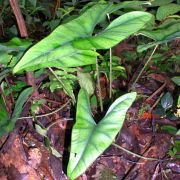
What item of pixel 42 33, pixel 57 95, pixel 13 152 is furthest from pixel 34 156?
pixel 42 33

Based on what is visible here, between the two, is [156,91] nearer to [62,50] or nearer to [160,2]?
[160,2]

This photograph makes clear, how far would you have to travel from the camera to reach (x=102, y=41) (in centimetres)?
72

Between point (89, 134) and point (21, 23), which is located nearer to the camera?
point (89, 134)

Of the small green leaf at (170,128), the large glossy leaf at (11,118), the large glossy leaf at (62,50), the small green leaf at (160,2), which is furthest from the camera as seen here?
the small green leaf at (170,128)

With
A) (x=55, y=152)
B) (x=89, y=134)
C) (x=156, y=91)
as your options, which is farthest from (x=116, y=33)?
(x=156, y=91)

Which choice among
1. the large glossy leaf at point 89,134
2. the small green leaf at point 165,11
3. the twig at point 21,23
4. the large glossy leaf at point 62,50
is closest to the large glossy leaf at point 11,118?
the twig at point 21,23

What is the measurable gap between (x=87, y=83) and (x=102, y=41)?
61 centimetres

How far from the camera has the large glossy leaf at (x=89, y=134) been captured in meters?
0.74

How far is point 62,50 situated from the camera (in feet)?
2.38

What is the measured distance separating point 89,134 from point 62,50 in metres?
0.25

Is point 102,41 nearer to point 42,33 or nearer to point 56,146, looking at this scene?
point 56,146

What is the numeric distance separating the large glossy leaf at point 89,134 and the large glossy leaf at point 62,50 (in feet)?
0.59

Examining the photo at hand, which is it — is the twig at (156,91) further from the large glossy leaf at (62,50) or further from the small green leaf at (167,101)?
the large glossy leaf at (62,50)

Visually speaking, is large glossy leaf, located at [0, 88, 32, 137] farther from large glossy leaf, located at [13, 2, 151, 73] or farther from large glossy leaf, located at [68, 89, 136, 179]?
large glossy leaf, located at [13, 2, 151, 73]
